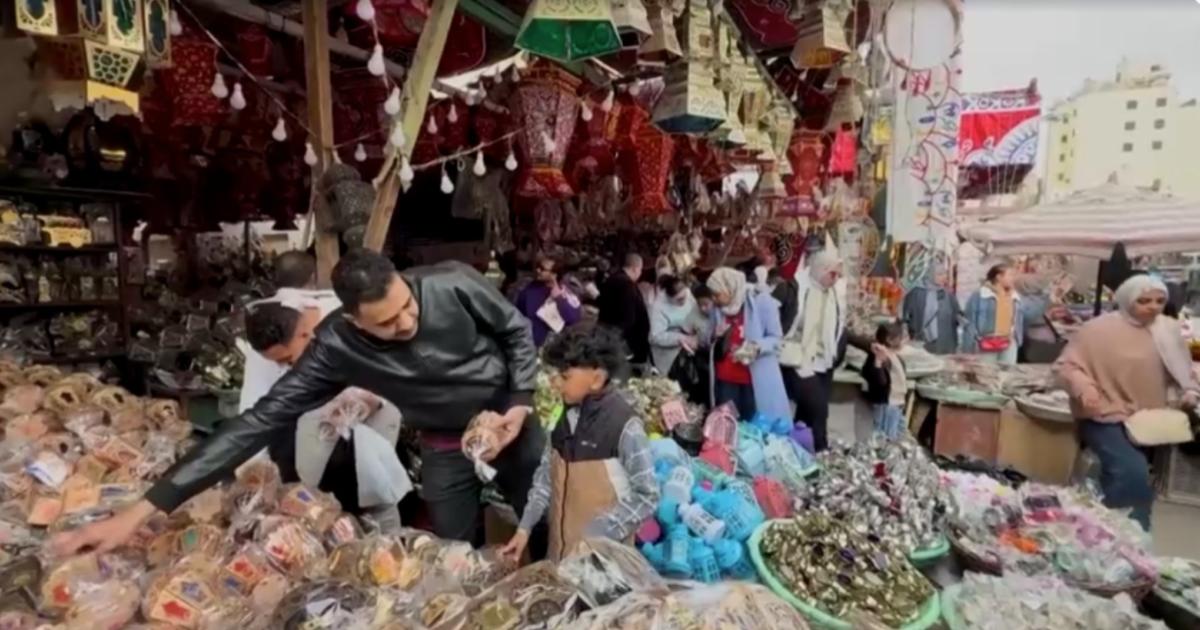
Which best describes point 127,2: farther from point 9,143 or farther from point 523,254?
point 523,254

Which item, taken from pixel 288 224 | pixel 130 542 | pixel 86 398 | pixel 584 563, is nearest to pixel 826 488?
pixel 584 563

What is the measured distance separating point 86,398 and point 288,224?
3883 mm

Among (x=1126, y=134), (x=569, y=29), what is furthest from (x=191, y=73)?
(x=1126, y=134)

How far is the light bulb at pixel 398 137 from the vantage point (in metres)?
2.15

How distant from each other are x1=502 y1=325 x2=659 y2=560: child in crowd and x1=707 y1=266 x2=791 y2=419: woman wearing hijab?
2591 mm

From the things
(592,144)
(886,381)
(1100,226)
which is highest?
(592,144)

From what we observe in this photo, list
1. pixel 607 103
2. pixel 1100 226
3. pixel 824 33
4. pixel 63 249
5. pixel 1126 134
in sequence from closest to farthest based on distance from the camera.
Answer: pixel 824 33 < pixel 63 249 < pixel 607 103 < pixel 1100 226 < pixel 1126 134

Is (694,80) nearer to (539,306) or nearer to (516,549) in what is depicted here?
(516,549)

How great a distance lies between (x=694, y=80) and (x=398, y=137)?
128 centimetres

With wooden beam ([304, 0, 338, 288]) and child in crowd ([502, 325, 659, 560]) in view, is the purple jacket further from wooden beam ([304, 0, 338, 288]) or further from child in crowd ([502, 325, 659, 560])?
child in crowd ([502, 325, 659, 560])

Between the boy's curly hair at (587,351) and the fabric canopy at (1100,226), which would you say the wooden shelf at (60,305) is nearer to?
the boy's curly hair at (587,351)

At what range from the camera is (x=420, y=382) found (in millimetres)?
1839

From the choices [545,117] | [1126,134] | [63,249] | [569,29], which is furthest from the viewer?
[1126,134]

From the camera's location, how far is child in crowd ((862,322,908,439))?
445 cm
